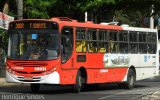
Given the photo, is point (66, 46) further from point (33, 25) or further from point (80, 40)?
point (33, 25)

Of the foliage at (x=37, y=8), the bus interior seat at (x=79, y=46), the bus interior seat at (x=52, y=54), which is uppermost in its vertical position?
the foliage at (x=37, y=8)

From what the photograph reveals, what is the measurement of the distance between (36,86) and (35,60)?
2097 mm

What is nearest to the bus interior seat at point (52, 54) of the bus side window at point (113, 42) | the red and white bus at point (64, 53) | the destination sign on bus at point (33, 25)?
the red and white bus at point (64, 53)

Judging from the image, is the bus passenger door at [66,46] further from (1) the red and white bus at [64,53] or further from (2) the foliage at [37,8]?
(2) the foliage at [37,8]

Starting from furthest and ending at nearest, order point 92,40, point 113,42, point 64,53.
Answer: point 113,42 < point 92,40 < point 64,53

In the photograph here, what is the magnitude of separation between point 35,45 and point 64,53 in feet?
3.91

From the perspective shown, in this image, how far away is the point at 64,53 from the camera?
21.3 meters

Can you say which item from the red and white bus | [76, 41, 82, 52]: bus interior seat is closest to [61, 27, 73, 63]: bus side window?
the red and white bus

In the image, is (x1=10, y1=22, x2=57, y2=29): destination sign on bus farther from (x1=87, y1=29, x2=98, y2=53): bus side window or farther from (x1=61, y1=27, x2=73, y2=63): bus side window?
(x1=87, y1=29, x2=98, y2=53): bus side window

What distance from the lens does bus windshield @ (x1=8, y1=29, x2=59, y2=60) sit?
21016 mm

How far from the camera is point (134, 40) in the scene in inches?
1050

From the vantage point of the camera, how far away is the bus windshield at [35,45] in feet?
68.9

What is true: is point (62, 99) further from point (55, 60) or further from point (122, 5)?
point (122, 5)

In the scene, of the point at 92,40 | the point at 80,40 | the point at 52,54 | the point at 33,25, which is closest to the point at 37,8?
the point at 92,40
